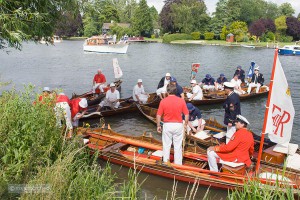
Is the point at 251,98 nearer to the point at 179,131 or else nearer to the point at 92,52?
the point at 179,131

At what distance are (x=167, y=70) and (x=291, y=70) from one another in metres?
13.2

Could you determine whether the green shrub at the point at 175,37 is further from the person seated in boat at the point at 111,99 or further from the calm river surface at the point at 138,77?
the person seated in boat at the point at 111,99

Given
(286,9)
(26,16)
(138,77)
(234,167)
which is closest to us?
(234,167)

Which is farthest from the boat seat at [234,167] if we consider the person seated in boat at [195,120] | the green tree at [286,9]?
the green tree at [286,9]

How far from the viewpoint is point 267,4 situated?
343 feet

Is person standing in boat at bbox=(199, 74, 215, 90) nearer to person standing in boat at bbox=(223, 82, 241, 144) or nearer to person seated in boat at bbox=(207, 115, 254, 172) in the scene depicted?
person standing in boat at bbox=(223, 82, 241, 144)

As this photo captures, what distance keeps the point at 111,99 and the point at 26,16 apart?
683cm

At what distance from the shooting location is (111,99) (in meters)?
14.8

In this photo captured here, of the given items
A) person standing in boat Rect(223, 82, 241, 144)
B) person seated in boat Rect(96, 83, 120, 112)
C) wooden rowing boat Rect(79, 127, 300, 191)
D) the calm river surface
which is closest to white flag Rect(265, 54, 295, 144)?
wooden rowing boat Rect(79, 127, 300, 191)

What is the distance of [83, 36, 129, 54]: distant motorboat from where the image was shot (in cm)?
4888

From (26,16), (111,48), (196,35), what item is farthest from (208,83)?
(196,35)

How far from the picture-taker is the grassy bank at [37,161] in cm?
539

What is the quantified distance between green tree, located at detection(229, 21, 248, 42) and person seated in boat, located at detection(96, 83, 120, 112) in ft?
211

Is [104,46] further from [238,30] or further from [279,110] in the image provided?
[279,110]
